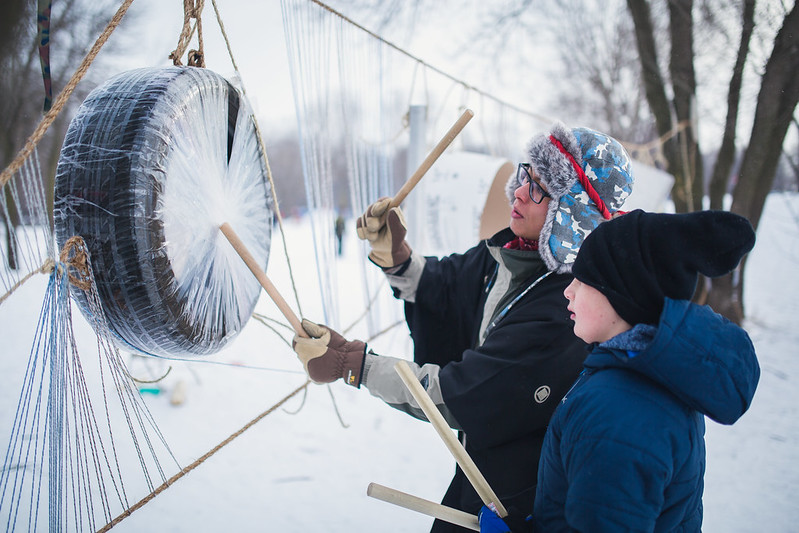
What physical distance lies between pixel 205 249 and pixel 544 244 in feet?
3.05

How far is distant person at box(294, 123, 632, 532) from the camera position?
126cm

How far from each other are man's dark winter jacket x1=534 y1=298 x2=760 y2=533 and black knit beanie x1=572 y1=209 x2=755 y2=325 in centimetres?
5

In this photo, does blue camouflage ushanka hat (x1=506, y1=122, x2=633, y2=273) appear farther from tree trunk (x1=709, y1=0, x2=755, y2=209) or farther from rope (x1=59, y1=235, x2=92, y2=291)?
tree trunk (x1=709, y1=0, x2=755, y2=209)

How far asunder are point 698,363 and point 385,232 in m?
1.15

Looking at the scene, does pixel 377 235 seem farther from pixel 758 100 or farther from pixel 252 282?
pixel 758 100

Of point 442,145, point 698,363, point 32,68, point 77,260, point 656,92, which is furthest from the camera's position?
point 656,92

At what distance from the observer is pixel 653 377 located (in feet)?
2.77

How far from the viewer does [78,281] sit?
102 cm

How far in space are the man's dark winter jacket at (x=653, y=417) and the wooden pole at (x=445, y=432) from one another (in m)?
0.23

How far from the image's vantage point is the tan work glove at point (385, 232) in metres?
1.73

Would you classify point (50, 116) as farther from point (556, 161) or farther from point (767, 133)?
point (767, 133)

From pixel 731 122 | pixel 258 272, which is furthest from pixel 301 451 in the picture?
pixel 731 122

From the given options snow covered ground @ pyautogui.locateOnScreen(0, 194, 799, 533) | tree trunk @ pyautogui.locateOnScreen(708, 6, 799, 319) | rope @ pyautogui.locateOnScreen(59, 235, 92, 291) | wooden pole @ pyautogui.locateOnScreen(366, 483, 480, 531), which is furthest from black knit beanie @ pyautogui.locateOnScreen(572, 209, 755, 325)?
tree trunk @ pyautogui.locateOnScreen(708, 6, 799, 319)

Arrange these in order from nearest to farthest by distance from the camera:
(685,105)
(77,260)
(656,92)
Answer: (77,260) → (685,105) → (656,92)
